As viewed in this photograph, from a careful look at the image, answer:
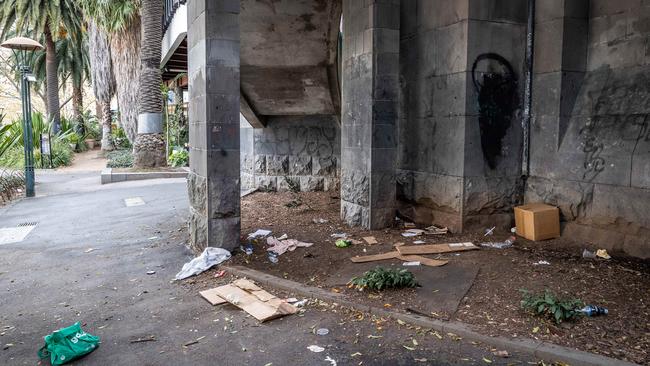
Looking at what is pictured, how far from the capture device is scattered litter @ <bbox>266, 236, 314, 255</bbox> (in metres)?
6.86

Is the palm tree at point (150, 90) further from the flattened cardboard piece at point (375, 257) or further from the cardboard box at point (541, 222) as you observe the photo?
the cardboard box at point (541, 222)

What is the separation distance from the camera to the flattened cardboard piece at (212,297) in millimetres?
5034

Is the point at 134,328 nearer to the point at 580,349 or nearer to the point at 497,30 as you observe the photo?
the point at 580,349

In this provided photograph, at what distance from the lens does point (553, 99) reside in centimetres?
684

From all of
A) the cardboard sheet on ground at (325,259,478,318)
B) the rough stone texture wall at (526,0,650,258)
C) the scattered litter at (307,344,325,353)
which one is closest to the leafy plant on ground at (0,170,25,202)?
the cardboard sheet on ground at (325,259,478,318)

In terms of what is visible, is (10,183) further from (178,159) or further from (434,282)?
(434,282)

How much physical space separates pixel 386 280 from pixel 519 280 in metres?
1.47

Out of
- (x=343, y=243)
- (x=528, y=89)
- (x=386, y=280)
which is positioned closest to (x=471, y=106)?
(x=528, y=89)

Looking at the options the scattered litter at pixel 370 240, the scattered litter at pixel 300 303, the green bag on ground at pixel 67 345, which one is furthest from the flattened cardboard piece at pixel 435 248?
the green bag on ground at pixel 67 345

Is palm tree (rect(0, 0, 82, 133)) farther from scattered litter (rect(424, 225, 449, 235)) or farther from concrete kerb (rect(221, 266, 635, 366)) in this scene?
concrete kerb (rect(221, 266, 635, 366))

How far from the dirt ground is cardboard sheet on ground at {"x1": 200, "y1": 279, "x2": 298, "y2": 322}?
2.17 ft

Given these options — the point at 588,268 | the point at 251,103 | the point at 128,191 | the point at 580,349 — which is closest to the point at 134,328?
the point at 580,349

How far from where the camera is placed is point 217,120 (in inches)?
248

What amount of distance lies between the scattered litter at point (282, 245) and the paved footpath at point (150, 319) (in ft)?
4.08
